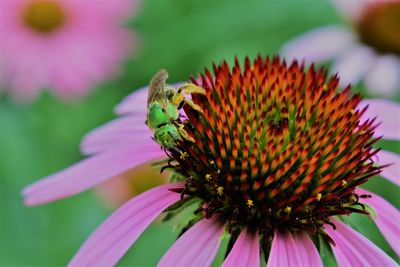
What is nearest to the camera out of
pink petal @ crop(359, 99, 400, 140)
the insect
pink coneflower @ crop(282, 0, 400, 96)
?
the insect

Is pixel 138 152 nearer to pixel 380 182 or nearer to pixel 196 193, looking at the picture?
pixel 196 193

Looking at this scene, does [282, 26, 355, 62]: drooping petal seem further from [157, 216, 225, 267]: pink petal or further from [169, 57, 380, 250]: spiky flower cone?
[157, 216, 225, 267]: pink petal

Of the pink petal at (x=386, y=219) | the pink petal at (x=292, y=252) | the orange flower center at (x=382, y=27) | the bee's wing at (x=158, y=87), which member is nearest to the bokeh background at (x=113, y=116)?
the pink petal at (x=386, y=219)

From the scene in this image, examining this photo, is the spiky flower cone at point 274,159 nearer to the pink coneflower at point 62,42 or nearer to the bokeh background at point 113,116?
the bokeh background at point 113,116

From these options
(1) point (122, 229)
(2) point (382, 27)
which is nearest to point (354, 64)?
(2) point (382, 27)

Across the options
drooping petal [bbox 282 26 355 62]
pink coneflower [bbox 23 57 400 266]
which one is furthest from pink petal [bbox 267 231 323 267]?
drooping petal [bbox 282 26 355 62]

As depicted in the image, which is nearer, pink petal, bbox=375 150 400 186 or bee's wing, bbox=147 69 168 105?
bee's wing, bbox=147 69 168 105

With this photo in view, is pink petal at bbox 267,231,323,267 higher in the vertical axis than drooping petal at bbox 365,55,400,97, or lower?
lower
